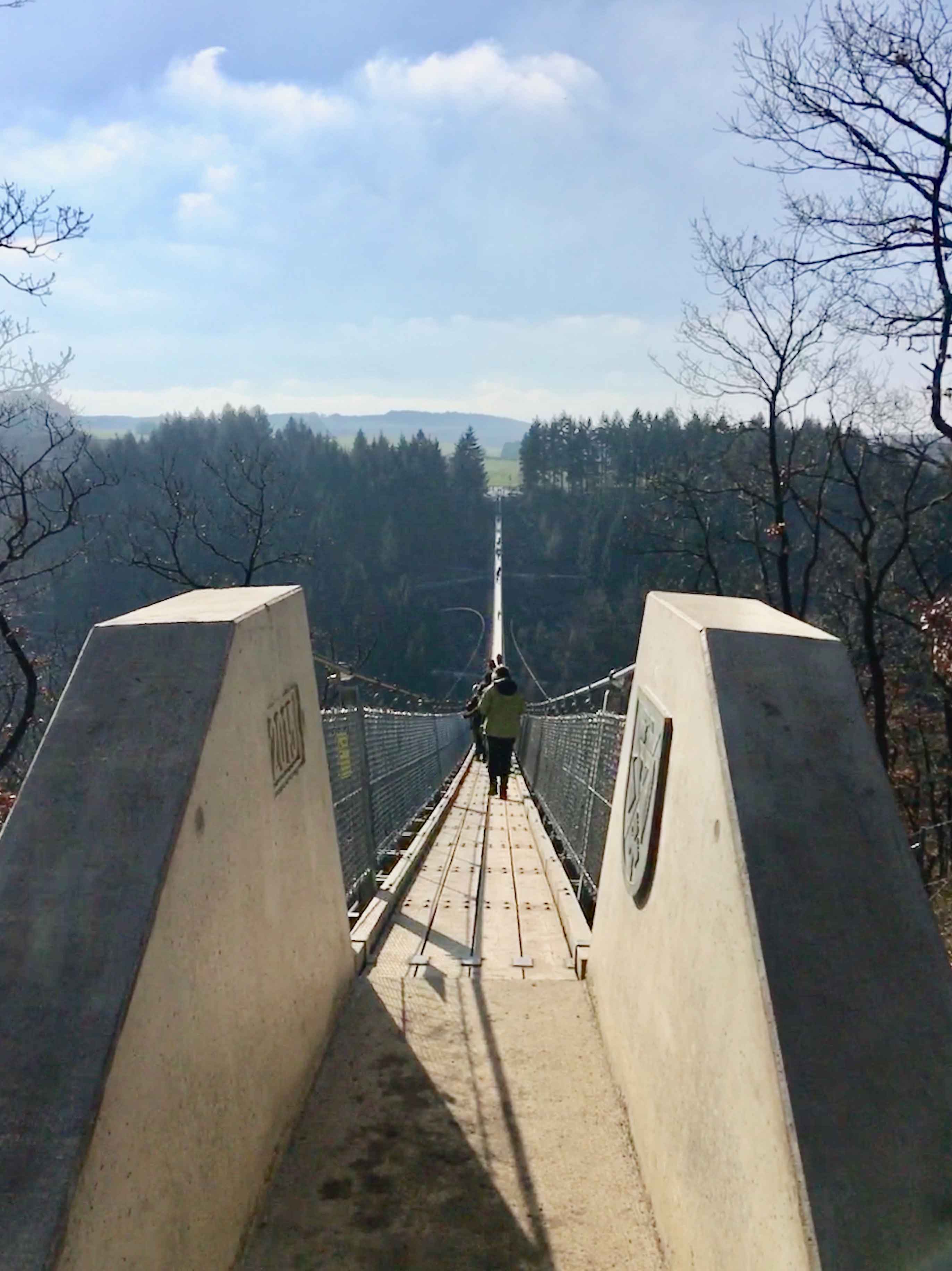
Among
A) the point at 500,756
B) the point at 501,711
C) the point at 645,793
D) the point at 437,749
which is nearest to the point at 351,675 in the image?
the point at 645,793

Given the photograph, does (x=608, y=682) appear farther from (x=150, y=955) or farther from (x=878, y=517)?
(x=878, y=517)

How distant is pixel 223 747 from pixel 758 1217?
55.3 inches

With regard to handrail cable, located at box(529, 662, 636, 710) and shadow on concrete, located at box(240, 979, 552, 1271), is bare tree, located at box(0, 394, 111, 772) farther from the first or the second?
shadow on concrete, located at box(240, 979, 552, 1271)

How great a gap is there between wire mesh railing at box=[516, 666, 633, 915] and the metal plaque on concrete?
0.89 metres

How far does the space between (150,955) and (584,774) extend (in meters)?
5.35

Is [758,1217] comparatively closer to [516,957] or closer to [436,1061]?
[436,1061]

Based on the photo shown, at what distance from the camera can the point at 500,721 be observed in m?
11.5

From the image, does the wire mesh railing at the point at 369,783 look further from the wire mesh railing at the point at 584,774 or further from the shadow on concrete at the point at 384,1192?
the shadow on concrete at the point at 384,1192

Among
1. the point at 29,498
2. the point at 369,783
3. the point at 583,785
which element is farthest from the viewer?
the point at 29,498

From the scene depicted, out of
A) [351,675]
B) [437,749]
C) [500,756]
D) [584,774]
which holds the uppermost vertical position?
[351,675]

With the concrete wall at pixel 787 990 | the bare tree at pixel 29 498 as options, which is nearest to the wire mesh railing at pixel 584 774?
the concrete wall at pixel 787 990

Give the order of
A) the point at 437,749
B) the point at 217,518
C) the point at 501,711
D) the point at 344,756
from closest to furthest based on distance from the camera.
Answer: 1. the point at 344,756
2. the point at 501,711
3. the point at 437,749
4. the point at 217,518

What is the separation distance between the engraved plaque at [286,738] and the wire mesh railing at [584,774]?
57.3 inches

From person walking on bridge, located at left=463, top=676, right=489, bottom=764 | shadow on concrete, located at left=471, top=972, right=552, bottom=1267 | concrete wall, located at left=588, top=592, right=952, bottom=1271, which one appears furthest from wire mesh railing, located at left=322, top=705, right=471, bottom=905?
person walking on bridge, located at left=463, top=676, right=489, bottom=764
